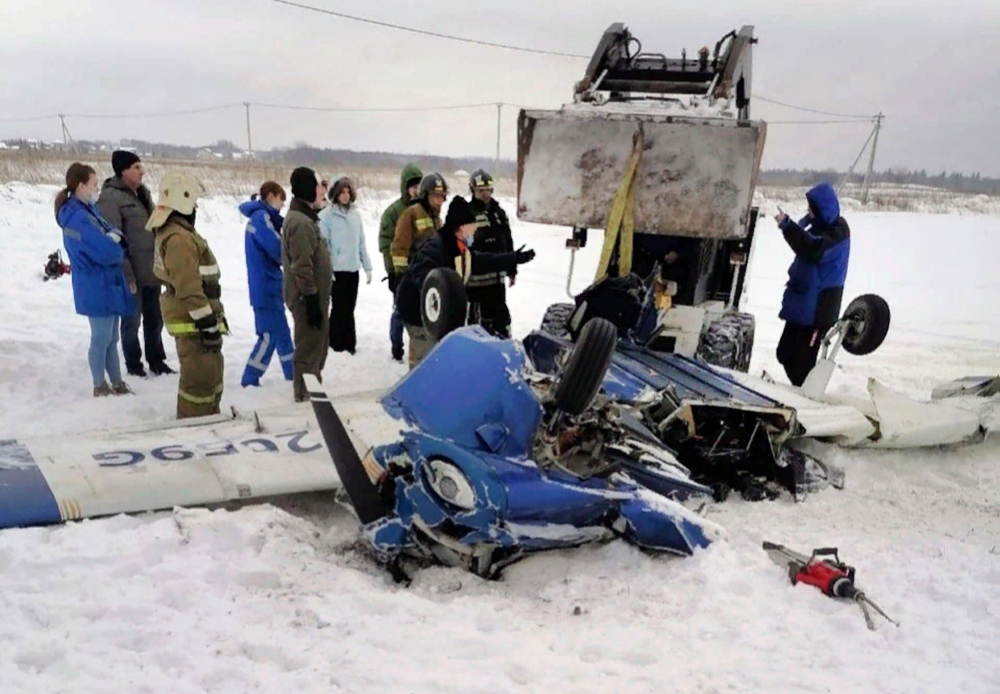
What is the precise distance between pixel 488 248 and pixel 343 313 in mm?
1743

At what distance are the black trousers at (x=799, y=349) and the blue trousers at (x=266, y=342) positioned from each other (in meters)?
4.24

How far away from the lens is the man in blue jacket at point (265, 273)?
6109mm

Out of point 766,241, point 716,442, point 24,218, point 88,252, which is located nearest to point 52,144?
point 24,218

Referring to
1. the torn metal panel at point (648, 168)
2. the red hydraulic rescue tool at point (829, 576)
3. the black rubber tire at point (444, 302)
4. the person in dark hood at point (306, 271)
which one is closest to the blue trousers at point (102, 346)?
the person in dark hood at point (306, 271)

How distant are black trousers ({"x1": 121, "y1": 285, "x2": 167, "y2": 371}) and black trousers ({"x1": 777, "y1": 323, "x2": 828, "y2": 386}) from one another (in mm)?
5333

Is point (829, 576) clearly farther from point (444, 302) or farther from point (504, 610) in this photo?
point (444, 302)

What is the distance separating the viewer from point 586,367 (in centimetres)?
275

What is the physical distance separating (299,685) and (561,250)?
1643cm

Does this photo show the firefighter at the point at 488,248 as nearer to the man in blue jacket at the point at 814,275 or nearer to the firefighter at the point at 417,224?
the firefighter at the point at 417,224

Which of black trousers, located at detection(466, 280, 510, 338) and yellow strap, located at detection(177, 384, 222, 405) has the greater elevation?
black trousers, located at detection(466, 280, 510, 338)

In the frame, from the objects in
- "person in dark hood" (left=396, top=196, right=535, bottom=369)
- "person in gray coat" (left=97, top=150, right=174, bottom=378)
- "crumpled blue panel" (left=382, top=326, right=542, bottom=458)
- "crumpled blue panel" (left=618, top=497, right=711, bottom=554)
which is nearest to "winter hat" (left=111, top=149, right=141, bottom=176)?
"person in gray coat" (left=97, top=150, right=174, bottom=378)

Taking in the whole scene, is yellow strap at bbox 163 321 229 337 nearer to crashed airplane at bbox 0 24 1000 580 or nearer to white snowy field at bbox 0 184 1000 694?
crashed airplane at bbox 0 24 1000 580

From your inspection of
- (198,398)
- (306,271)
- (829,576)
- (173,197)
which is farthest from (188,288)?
(829,576)

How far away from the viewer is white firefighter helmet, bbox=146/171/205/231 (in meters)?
4.73
